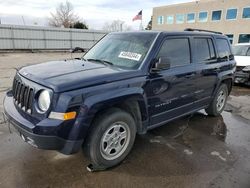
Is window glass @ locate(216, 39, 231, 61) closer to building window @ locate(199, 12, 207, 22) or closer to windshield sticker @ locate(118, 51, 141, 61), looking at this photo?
windshield sticker @ locate(118, 51, 141, 61)

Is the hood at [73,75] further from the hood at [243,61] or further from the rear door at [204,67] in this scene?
the hood at [243,61]

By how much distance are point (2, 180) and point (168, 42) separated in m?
3.17

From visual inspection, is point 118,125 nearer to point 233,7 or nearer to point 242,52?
point 242,52

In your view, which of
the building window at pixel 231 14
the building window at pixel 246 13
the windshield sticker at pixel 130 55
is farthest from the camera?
the building window at pixel 231 14

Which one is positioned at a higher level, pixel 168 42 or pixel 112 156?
pixel 168 42

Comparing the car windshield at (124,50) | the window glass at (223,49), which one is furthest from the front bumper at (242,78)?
the car windshield at (124,50)

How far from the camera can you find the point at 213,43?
4910 mm

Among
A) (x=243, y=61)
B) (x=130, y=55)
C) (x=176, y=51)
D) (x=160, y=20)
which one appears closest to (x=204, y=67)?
(x=176, y=51)

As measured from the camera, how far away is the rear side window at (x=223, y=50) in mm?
5117

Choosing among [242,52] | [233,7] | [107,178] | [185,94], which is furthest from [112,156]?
[233,7]

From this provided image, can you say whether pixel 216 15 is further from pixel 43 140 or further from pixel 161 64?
pixel 43 140

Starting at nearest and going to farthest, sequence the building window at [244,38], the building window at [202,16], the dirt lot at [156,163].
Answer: the dirt lot at [156,163] < the building window at [244,38] < the building window at [202,16]

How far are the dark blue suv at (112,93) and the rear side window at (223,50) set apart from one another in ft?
1.37

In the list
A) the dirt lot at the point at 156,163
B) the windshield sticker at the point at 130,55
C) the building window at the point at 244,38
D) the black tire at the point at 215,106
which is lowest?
the dirt lot at the point at 156,163
